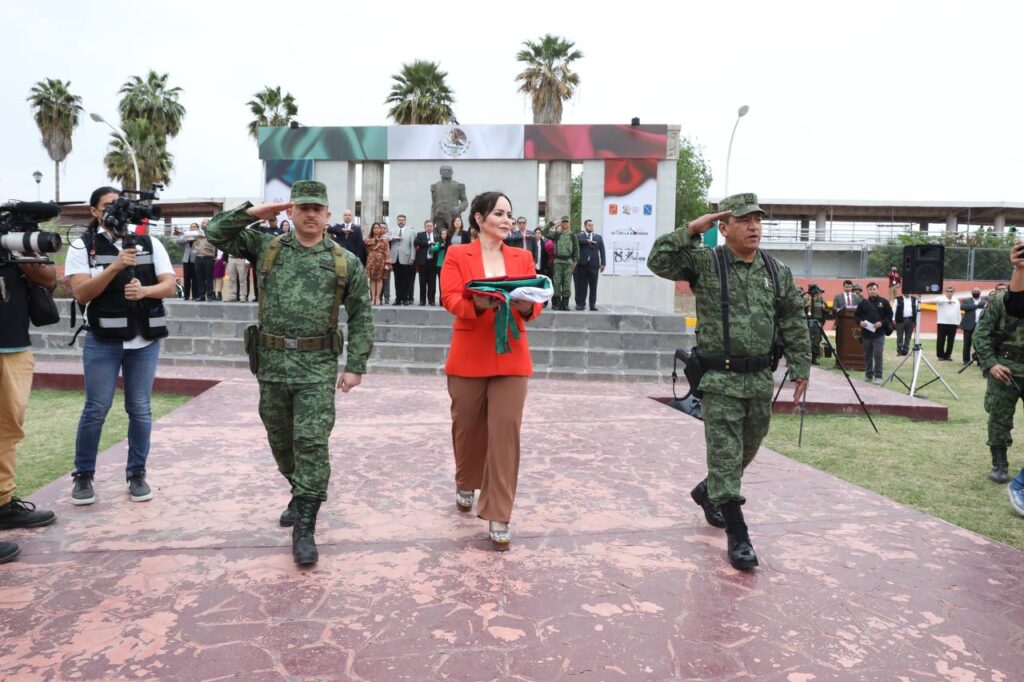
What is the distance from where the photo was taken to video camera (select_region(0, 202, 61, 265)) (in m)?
3.32

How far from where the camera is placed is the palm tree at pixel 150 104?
35.9 m

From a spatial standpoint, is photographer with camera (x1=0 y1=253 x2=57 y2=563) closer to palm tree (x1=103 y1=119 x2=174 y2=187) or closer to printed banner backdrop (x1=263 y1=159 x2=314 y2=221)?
printed banner backdrop (x1=263 y1=159 x2=314 y2=221)

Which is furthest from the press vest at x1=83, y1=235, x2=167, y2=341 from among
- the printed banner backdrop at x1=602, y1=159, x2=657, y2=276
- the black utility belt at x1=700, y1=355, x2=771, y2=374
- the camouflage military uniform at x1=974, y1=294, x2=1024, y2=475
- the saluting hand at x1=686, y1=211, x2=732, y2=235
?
the printed banner backdrop at x1=602, y1=159, x2=657, y2=276

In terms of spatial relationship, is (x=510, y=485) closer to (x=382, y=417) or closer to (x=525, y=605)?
(x=525, y=605)

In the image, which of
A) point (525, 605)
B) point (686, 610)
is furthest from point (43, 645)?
point (686, 610)

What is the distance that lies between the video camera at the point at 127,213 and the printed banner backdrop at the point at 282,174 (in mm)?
15341

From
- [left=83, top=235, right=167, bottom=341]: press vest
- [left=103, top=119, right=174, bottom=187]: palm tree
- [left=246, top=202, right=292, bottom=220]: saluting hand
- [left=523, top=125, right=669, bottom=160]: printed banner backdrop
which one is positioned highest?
[left=103, top=119, right=174, bottom=187]: palm tree

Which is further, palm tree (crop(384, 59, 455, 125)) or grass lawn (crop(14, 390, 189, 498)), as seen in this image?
palm tree (crop(384, 59, 455, 125))

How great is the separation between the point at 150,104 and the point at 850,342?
35.7 metres

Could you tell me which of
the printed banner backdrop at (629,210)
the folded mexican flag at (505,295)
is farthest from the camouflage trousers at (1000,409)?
the printed banner backdrop at (629,210)

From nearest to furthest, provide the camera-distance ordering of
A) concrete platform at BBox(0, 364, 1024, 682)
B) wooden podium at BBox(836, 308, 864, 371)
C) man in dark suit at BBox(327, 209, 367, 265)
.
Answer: concrete platform at BBox(0, 364, 1024, 682), man in dark suit at BBox(327, 209, 367, 265), wooden podium at BBox(836, 308, 864, 371)

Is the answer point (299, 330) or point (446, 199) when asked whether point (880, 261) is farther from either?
point (299, 330)

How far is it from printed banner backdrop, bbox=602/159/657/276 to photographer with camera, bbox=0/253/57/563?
14936 millimetres

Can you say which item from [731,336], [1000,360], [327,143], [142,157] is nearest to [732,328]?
[731,336]
